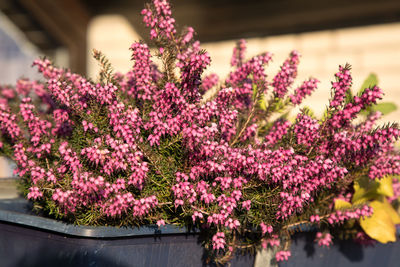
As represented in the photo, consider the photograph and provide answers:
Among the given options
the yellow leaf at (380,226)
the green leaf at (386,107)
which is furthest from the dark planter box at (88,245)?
the green leaf at (386,107)

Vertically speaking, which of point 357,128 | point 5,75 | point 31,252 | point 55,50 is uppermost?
point 55,50

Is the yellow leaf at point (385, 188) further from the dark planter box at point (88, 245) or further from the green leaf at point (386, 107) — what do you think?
the dark planter box at point (88, 245)

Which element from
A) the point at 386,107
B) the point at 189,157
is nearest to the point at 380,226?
the point at 386,107

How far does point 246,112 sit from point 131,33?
399 centimetres

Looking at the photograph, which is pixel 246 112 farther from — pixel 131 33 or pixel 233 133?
pixel 131 33

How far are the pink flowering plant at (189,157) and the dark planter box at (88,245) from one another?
6 centimetres

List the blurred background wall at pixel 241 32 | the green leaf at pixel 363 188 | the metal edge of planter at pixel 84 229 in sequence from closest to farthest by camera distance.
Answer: the metal edge of planter at pixel 84 229
the green leaf at pixel 363 188
the blurred background wall at pixel 241 32

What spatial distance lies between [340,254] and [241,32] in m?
3.65

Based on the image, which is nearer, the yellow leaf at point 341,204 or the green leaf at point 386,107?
the yellow leaf at point 341,204

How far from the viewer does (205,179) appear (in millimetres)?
1532

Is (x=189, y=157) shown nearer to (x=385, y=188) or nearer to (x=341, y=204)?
(x=341, y=204)

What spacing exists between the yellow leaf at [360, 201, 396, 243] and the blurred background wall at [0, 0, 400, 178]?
294cm

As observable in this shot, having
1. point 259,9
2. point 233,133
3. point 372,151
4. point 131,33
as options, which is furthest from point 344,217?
point 131,33

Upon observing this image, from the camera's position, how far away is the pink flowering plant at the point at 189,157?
1390 mm
